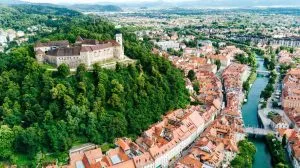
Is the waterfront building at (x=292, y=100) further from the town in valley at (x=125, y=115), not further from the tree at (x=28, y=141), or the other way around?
the tree at (x=28, y=141)

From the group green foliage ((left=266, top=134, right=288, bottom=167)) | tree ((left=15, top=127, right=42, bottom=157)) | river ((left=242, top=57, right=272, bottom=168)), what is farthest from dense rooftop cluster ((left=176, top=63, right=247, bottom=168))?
tree ((left=15, top=127, right=42, bottom=157))

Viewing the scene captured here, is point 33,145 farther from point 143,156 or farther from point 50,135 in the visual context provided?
point 143,156

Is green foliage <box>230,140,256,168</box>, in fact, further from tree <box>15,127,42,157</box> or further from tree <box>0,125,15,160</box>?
tree <box>0,125,15,160</box>

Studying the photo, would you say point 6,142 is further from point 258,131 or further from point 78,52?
point 258,131

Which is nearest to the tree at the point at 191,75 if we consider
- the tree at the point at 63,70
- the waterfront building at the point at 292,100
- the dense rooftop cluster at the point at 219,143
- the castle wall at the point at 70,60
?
the dense rooftop cluster at the point at 219,143

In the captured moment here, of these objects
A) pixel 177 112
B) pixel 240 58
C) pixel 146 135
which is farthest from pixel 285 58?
pixel 146 135

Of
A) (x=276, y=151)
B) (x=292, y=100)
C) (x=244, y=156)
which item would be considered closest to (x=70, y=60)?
(x=244, y=156)
